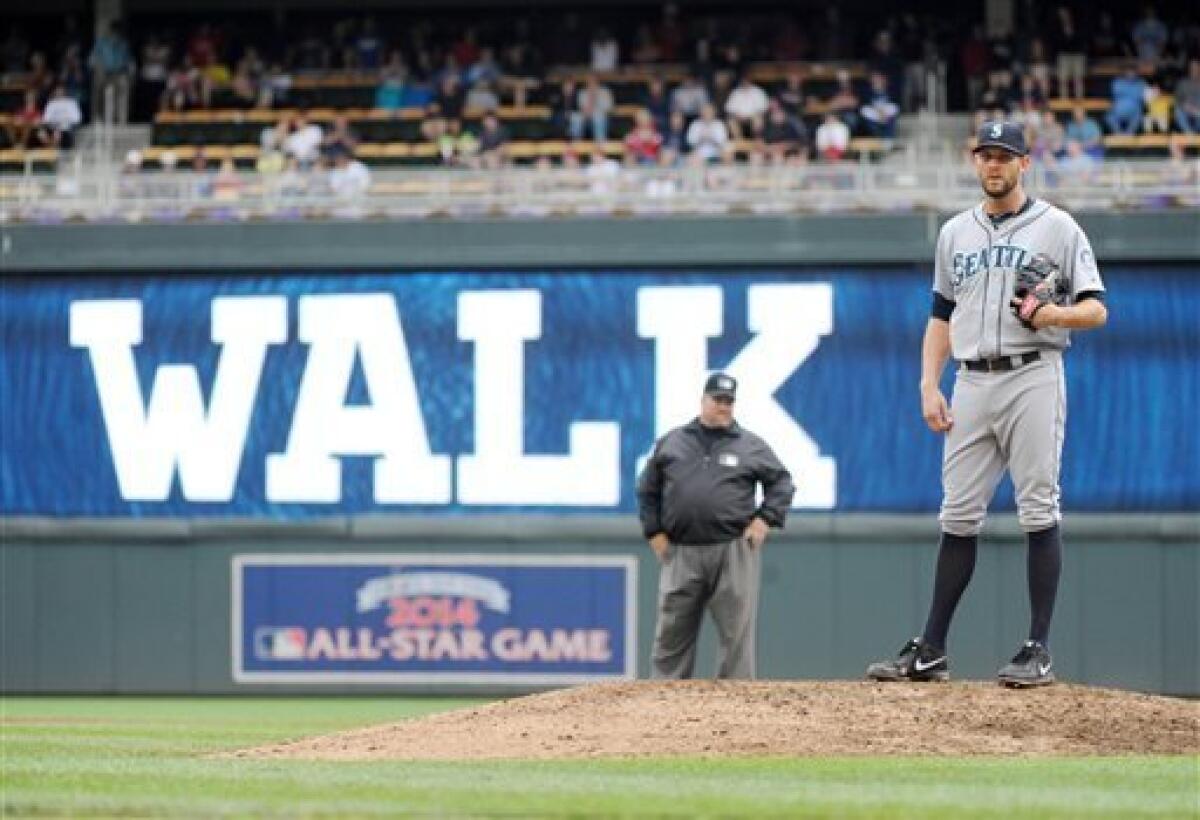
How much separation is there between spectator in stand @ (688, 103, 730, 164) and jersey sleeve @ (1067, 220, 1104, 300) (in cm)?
1067

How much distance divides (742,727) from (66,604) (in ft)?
33.9

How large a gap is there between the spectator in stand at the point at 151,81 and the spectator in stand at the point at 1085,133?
851 centimetres

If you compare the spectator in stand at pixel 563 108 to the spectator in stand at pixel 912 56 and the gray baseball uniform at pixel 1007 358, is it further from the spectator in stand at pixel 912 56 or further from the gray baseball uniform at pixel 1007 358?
the gray baseball uniform at pixel 1007 358

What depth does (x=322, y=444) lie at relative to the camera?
751 inches

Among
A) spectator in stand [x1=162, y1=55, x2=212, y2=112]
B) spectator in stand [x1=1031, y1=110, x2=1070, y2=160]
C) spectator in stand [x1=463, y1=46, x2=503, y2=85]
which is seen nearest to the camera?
spectator in stand [x1=1031, y1=110, x2=1070, y2=160]

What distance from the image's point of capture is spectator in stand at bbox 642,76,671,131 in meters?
22.1

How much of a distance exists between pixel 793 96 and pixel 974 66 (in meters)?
1.78

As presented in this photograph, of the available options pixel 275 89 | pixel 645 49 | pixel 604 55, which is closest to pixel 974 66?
pixel 645 49

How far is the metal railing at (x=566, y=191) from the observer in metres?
18.6

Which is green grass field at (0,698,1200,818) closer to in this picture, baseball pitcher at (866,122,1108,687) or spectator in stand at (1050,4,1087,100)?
baseball pitcher at (866,122,1108,687)

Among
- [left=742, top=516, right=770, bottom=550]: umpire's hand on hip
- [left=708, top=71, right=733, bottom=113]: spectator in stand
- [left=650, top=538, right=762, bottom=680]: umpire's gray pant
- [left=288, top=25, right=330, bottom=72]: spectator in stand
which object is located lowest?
[left=650, top=538, right=762, bottom=680]: umpire's gray pant

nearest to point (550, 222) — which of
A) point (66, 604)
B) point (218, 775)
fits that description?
point (66, 604)

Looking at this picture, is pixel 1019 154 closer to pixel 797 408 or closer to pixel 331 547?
pixel 797 408

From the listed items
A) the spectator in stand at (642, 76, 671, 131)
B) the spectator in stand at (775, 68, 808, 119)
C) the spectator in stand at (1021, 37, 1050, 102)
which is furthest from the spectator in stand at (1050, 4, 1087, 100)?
the spectator in stand at (642, 76, 671, 131)
